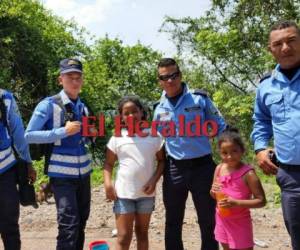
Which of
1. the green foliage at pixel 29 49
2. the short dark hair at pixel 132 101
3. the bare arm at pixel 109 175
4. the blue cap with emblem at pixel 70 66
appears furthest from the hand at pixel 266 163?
the green foliage at pixel 29 49

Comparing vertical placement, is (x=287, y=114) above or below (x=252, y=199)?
above

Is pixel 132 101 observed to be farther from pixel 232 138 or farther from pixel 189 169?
pixel 232 138

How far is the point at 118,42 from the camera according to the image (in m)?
25.7

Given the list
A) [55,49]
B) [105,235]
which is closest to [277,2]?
[105,235]

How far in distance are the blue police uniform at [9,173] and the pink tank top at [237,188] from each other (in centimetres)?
157

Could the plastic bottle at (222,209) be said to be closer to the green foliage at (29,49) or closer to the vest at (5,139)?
the vest at (5,139)

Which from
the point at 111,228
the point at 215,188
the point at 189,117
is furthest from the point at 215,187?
the point at 111,228

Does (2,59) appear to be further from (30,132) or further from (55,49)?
(30,132)

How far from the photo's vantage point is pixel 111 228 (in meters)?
5.78

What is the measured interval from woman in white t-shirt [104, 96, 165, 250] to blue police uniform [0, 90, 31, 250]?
72 centimetres

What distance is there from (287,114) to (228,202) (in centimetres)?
84

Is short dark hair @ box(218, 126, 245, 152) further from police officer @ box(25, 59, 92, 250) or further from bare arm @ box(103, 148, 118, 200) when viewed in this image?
police officer @ box(25, 59, 92, 250)

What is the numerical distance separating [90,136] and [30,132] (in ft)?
1.75

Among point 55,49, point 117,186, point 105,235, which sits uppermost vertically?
point 55,49
